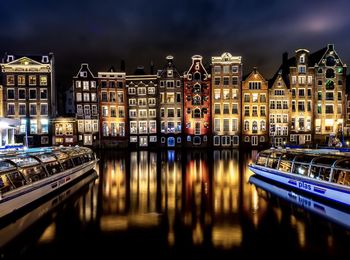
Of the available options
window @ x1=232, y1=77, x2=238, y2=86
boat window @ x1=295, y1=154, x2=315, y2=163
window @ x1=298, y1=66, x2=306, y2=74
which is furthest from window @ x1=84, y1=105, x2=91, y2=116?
boat window @ x1=295, y1=154, x2=315, y2=163

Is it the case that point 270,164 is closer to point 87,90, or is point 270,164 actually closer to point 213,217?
point 213,217

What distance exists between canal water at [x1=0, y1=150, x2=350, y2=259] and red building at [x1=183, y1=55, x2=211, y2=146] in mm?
39933

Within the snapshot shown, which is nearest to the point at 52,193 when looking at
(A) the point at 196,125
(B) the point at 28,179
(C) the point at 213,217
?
(B) the point at 28,179

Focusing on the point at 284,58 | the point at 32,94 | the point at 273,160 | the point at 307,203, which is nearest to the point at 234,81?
the point at 284,58

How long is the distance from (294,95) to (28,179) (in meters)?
57.4

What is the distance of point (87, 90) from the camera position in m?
60.7

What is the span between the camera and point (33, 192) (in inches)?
629

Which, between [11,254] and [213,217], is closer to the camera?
[11,254]

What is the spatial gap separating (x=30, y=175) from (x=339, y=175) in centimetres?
1643

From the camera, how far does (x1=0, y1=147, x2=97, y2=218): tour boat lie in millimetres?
13930

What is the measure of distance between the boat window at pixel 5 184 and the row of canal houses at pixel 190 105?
46502mm

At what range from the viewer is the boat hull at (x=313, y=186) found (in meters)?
15.4

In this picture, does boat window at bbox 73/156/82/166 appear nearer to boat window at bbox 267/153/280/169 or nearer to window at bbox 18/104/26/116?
boat window at bbox 267/153/280/169

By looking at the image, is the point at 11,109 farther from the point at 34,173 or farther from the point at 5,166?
the point at 5,166
